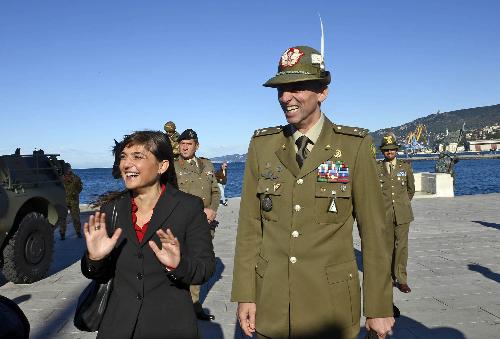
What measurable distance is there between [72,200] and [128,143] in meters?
10.2

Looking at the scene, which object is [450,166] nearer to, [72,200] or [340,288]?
[72,200]

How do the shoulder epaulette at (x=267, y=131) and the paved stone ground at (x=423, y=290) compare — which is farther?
the paved stone ground at (x=423, y=290)

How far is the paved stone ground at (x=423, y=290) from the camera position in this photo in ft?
16.7

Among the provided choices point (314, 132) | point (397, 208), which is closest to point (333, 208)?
point (314, 132)

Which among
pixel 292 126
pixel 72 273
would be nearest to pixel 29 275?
pixel 72 273

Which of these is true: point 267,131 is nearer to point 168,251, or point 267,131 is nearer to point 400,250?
point 168,251

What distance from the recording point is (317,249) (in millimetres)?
2619

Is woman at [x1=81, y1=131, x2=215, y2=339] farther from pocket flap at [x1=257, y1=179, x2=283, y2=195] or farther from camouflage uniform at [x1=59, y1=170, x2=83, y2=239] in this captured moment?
camouflage uniform at [x1=59, y1=170, x2=83, y2=239]

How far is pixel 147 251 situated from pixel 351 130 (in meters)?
1.38

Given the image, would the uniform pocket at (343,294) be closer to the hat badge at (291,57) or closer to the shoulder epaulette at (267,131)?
the shoulder epaulette at (267,131)

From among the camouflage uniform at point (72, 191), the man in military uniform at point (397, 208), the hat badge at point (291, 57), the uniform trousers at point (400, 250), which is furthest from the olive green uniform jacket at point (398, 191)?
the camouflage uniform at point (72, 191)

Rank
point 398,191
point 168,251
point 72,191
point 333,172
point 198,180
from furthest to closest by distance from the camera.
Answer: point 72,191
point 398,191
point 198,180
point 333,172
point 168,251

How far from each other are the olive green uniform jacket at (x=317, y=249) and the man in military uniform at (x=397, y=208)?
4.03 meters

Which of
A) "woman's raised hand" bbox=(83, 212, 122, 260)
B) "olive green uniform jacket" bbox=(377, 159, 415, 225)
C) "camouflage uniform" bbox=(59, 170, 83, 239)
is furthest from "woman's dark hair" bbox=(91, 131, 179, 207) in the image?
"camouflage uniform" bbox=(59, 170, 83, 239)
